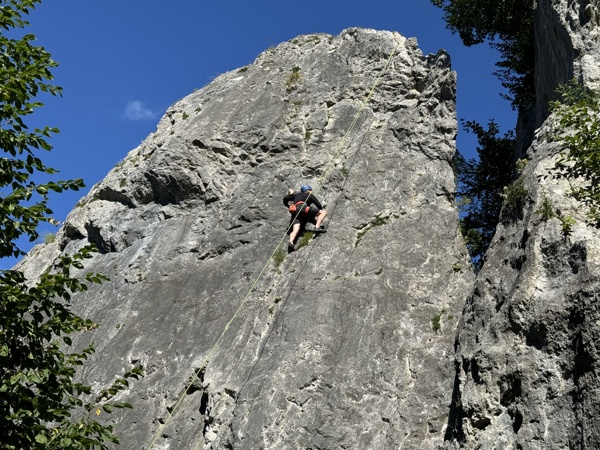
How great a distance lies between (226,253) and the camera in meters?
16.6

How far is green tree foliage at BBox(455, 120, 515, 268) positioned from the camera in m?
19.5

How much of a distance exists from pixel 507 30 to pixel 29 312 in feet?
57.7

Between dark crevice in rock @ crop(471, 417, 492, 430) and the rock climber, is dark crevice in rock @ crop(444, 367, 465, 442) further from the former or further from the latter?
the rock climber

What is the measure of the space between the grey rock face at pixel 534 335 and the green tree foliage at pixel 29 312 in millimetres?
4912

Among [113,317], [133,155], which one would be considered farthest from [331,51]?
[113,317]

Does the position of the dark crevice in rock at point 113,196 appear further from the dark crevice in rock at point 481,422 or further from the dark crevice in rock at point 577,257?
the dark crevice in rock at point 577,257

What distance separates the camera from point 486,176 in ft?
68.2

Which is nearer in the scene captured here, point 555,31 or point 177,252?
point 555,31

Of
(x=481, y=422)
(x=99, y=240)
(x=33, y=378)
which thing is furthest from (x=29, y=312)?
(x=99, y=240)

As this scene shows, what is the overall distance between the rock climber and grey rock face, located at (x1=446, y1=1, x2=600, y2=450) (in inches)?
162

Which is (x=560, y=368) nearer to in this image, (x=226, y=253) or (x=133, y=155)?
(x=226, y=253)

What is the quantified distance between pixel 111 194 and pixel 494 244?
33.7 feet

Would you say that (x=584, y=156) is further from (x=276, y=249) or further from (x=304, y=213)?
(x=276, y=249)

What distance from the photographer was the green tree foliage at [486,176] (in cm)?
1953
